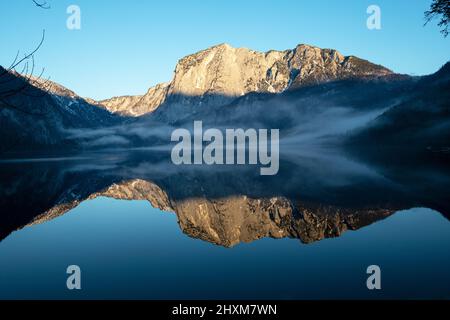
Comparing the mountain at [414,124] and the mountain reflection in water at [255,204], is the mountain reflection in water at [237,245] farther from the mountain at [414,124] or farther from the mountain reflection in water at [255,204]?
the mountain at [414,124]

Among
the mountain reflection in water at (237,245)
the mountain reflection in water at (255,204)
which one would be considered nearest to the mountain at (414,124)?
the mountain reflection in water at (255,204)

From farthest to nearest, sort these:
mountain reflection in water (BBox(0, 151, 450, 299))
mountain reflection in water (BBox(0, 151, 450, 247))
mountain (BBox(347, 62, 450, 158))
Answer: mountain (BBox(347, 62, 450, 158)), mountain reflection in water (BBox(0, 151, 450, 247)), mountain reflection in water (BBox(0, 151, 450, 299))

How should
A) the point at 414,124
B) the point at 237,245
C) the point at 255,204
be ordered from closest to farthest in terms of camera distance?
1. the point at 237,245
2. the point at 255,204
3. the point at 414,124

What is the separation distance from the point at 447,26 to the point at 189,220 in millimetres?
21125

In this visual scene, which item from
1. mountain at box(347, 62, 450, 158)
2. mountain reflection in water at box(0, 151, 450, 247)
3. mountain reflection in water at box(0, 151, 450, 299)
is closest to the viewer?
mountain reflection in water at box(0, 151, 450, 299)

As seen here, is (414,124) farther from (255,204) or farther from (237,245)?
(237,245)

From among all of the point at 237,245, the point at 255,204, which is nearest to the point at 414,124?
the point at 255,204

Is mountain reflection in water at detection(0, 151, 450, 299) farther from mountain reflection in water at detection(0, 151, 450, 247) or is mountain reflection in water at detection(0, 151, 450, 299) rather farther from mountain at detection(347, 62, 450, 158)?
mountain at detection(347, 62, 450, 158)

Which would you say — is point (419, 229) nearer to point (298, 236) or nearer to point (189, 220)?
point (298, 236)

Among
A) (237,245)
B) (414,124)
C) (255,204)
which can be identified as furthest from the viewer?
(414,124)

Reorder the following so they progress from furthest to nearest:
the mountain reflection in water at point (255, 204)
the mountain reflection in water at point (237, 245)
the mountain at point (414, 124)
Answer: the mountain at point (414, 124)
the mountain reflection in water at point (255, 204)
the mountain reflection in water at point (237, 245)

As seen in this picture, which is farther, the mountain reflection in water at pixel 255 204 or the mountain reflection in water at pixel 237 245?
the mountain reflection in water at pixel 255 204

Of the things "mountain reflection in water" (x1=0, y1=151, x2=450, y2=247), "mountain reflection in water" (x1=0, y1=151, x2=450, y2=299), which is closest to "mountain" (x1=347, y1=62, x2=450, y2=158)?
"mountain reflection in water" (x1=0, y1=151, x2=450, y2=247)

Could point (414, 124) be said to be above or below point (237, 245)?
above
